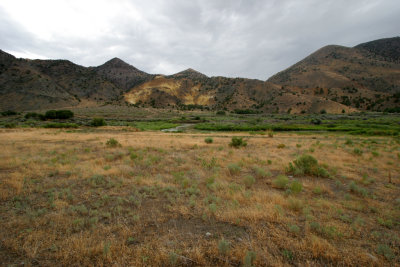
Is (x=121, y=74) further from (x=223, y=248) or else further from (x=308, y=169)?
(x=223, y=248)

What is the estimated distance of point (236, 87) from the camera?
107375 mm

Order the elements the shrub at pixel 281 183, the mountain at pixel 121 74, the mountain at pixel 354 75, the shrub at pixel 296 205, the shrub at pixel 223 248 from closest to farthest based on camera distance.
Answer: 1. the shrub at pixel 223 248
2. the shrub at pixel 296 205
3. the shrub at pixel 281 183
4. the mountain at pixel 354 75
5. the mountain at pixel 121 74

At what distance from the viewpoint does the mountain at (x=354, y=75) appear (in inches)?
3533

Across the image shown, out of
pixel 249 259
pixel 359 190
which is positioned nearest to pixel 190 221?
pixel 249 259

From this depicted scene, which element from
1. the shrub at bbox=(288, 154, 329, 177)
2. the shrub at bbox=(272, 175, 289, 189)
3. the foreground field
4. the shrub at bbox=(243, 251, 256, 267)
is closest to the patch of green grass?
the foreground field

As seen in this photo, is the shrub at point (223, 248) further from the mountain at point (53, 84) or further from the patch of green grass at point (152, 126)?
the mountain at point (53, 84)

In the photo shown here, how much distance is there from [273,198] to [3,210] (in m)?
8.07

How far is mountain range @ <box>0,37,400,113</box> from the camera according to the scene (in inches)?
3327

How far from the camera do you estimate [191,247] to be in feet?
12.5

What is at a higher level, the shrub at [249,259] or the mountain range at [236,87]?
the mountain range at [236,87]

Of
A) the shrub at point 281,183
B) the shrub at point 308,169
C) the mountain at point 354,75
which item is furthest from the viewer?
the mountain at point 354,75

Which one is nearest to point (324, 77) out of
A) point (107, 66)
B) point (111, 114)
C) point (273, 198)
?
point (111, 114)

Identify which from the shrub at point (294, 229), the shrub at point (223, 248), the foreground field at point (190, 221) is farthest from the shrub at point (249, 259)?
the shrub at point (294, 229)

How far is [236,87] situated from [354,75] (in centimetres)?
6736
